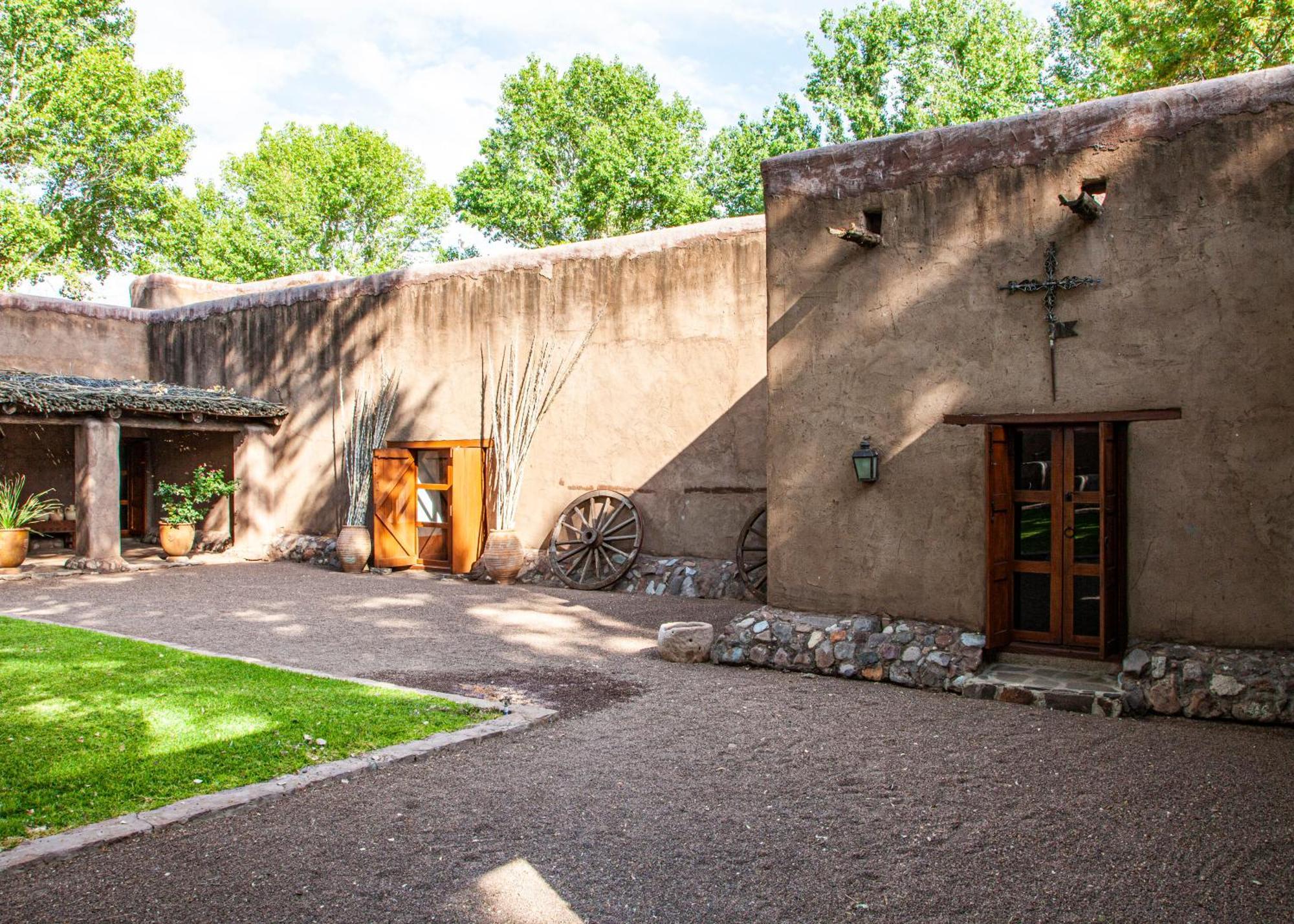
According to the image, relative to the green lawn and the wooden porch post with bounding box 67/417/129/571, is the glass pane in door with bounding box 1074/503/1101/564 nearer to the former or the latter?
the green lawn

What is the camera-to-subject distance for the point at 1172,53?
16.4m

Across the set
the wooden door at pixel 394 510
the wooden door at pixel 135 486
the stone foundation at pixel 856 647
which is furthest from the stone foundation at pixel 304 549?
the stone foundation at pixel 856 647

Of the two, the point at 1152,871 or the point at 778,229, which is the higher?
the point at 778,229

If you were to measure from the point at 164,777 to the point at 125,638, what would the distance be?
3708mm

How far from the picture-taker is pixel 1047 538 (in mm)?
6234

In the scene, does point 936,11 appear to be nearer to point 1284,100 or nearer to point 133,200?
point 133,200

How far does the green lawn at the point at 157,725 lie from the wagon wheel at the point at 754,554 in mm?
4503


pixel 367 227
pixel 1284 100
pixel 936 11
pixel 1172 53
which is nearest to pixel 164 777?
pixel 1284 100

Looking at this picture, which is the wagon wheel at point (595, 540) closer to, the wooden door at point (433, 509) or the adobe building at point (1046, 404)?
the wooden door at point (433, 509)

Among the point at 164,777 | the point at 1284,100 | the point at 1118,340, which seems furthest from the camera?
the point at 1118,340

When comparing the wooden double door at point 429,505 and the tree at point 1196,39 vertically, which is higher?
the tree at point 1196,39

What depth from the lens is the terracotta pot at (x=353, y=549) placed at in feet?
40.0

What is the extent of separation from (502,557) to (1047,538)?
632cm

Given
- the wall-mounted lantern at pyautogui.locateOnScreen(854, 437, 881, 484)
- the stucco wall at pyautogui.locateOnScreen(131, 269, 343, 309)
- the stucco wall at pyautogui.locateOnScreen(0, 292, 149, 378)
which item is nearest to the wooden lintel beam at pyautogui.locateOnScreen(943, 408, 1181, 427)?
the wall-mounted lantern at pyautogui.locateOnScreen(854, 437, 881, 484)
